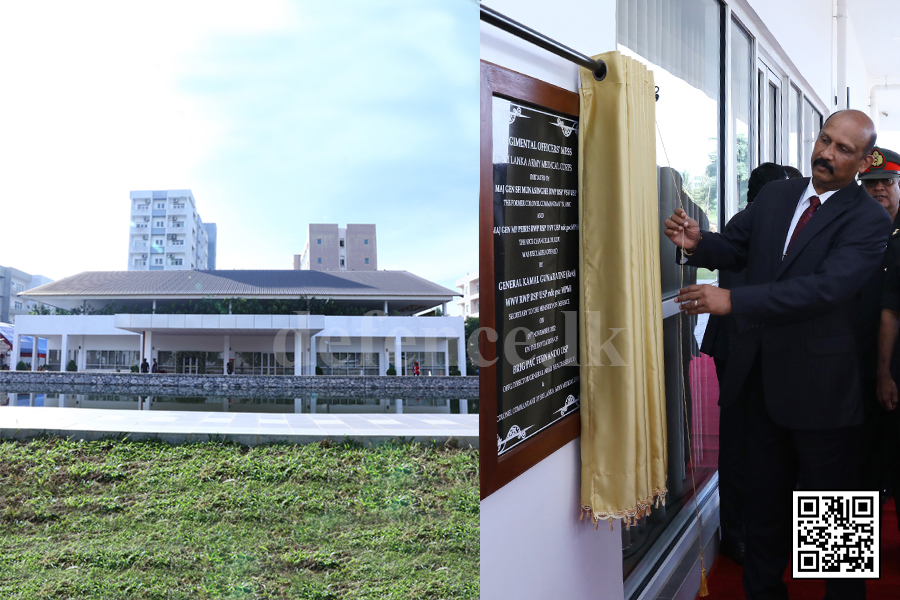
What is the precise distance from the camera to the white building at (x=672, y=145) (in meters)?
0.93

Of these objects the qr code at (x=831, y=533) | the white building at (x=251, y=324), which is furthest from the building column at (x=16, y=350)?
the qr code at (x=831, y=533)

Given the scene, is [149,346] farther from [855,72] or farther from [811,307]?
[855,72]

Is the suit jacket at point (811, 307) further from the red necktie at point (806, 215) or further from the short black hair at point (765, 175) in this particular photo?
the short black hair at point (765, 175)

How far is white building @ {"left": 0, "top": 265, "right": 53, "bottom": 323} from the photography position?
1256mm

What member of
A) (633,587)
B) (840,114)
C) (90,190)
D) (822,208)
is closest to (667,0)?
(840,114)

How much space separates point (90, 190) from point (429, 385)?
175cm

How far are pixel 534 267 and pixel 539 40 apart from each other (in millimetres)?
378

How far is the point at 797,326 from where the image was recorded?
4.17 feet

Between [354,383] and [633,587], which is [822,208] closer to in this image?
[633,587]

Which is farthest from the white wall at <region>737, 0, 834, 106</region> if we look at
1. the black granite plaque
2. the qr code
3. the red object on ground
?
the red object on ground

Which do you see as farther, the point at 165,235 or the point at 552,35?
the point at 165,235

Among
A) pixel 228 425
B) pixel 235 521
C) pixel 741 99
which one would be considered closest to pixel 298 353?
pixel 228 425

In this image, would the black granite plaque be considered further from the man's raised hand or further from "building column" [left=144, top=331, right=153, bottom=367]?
"building column" [left=144, top=331, right=153, bottom=367]

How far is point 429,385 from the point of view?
2900 millimetres
